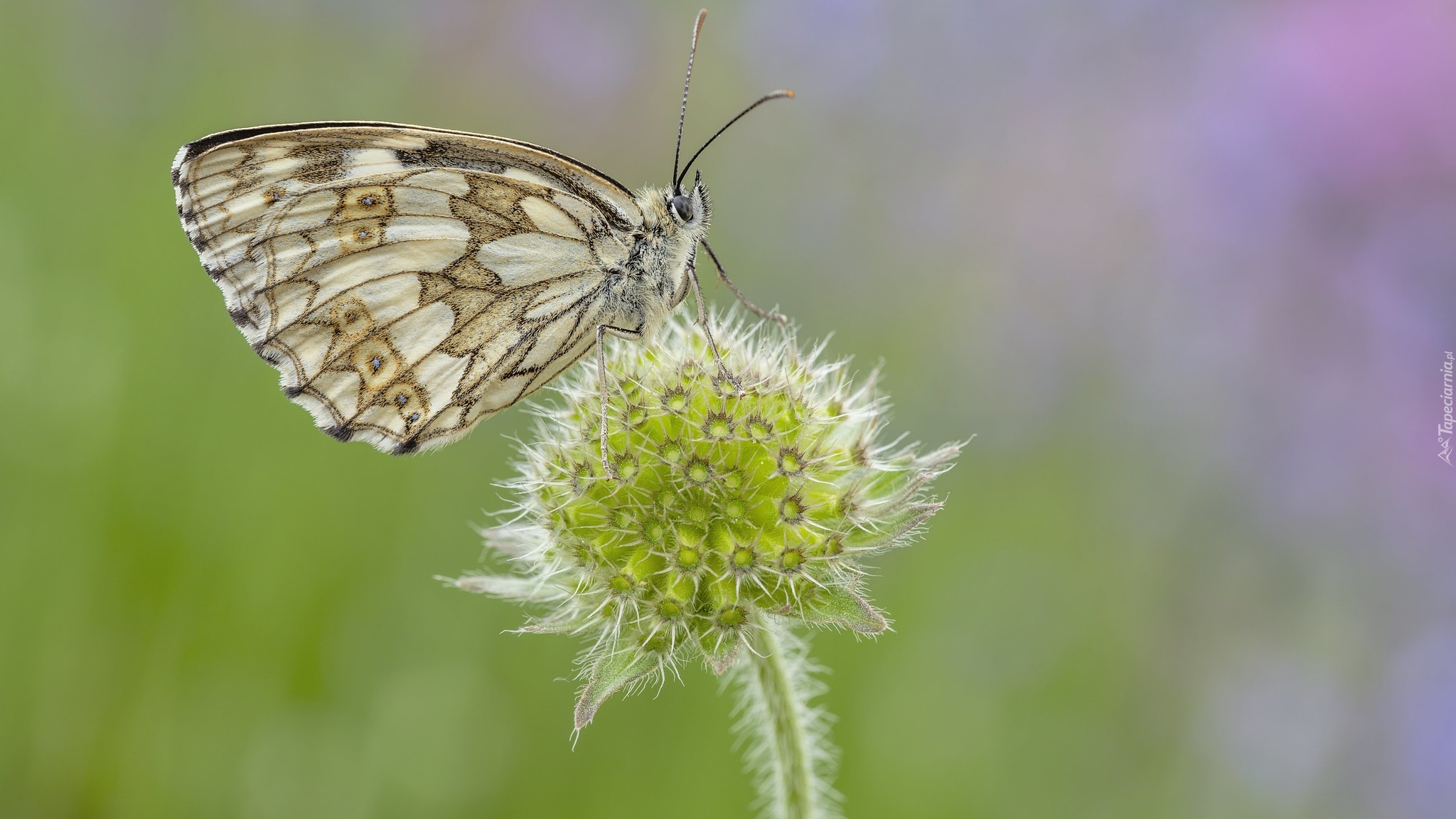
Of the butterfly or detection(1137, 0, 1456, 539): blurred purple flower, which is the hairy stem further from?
detection(1137, 0, 1456, 539): blurred purple flower

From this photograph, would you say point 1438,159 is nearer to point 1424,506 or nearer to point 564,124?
point 1424,506

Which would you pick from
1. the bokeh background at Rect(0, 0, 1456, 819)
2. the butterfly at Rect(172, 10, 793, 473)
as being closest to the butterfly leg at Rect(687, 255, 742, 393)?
the butterfly at Rect(172, 10, 793, 473)

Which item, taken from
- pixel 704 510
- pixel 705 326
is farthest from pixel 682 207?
pixel 704 510

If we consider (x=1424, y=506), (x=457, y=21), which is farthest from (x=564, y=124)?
(x=1424, y=506)

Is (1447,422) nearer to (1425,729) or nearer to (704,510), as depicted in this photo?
(1425,729)

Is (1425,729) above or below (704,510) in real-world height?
above
